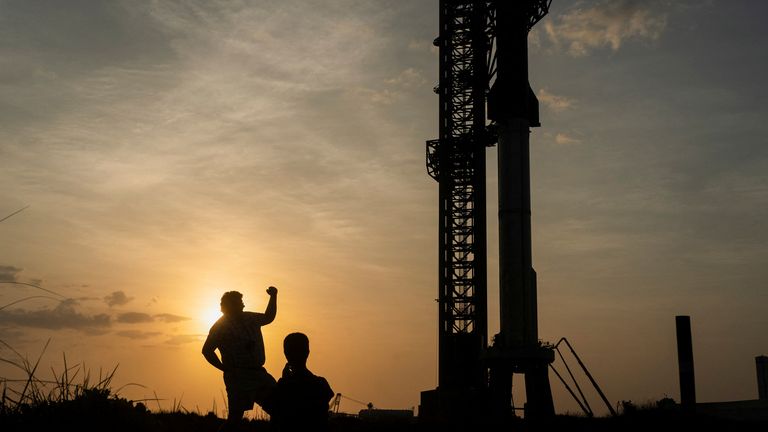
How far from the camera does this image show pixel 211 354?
9891mm

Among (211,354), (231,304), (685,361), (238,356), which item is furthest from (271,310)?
(685,361)

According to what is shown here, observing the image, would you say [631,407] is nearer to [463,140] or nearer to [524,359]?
[524,359]

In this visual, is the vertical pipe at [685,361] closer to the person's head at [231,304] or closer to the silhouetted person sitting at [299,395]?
the person's head at [231,304]

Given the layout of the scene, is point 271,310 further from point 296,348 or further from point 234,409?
point 296,348

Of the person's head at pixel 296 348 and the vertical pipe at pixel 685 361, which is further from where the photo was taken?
the vertical pipe at pixel 685 361

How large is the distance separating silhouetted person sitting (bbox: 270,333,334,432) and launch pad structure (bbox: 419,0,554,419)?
26.4 m

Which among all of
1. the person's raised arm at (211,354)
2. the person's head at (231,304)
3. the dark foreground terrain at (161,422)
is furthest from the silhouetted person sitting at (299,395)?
the person's head at (231,304)

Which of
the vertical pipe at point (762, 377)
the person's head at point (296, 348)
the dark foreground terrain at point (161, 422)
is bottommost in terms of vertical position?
the dark foreground terrain at point (161, 422)

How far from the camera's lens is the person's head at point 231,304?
33.0ft

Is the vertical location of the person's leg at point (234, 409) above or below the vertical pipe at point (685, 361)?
below

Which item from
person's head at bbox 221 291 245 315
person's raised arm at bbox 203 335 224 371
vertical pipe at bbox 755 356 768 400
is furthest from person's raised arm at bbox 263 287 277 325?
vertical pipe at bbox 755 356 768 400

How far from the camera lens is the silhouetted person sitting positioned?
6844 mm

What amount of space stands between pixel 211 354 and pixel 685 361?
27.9m

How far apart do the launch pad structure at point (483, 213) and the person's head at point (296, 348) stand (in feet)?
87.0
